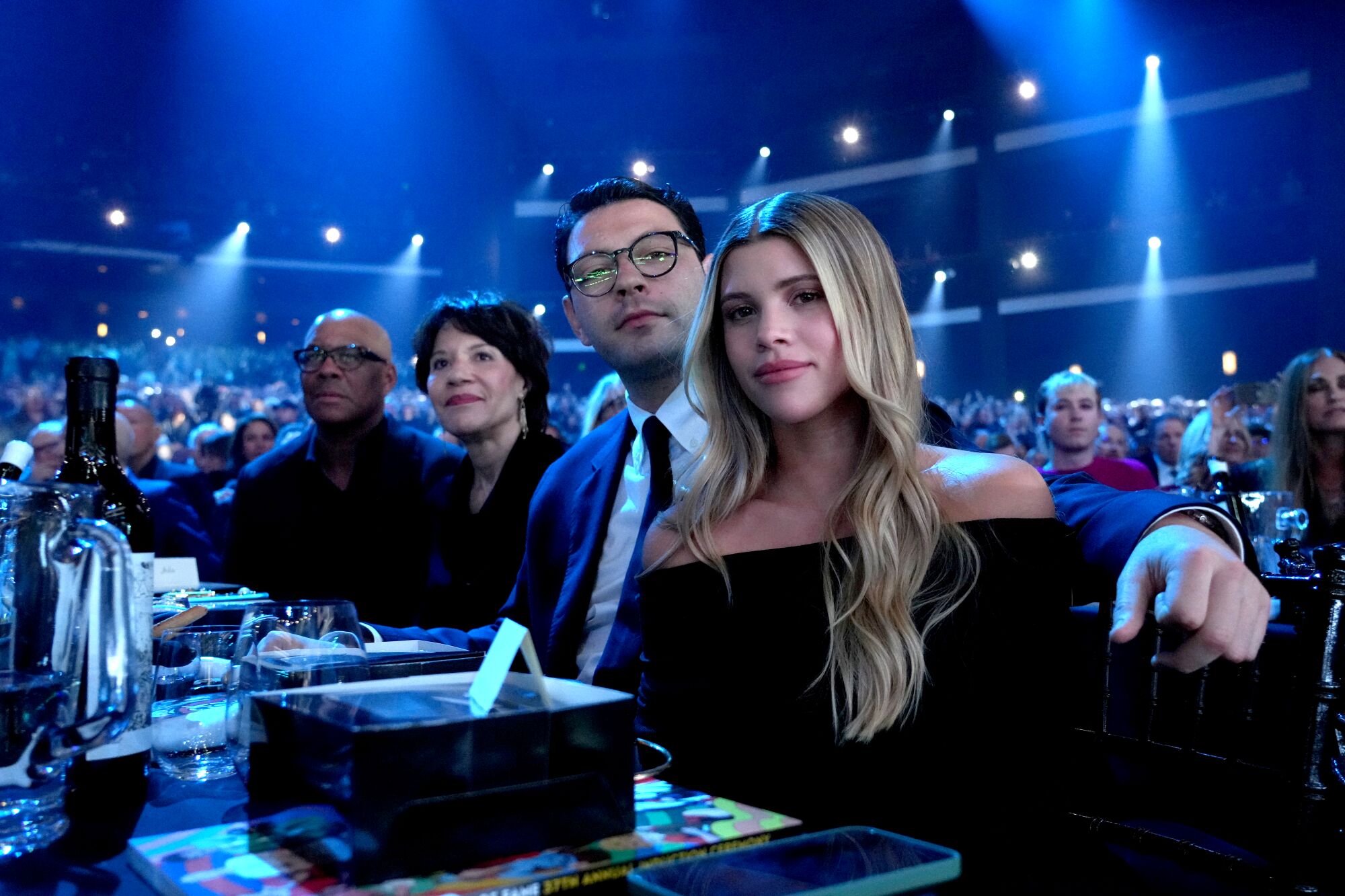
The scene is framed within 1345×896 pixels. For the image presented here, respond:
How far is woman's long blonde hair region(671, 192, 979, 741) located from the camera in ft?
3.56

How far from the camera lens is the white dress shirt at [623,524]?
1736 mm

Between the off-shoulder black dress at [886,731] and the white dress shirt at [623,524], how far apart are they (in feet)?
1.67

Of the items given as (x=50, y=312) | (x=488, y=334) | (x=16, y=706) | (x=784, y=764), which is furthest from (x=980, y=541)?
(x=50, y=312)

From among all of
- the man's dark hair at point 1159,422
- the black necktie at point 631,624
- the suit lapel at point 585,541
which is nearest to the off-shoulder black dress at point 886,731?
the black necktie at point 631,624

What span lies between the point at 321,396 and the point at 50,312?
18.2 feet

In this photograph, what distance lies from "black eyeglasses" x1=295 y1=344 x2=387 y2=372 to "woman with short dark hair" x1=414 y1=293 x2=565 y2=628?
35 centimetres

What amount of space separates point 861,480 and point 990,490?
16cm

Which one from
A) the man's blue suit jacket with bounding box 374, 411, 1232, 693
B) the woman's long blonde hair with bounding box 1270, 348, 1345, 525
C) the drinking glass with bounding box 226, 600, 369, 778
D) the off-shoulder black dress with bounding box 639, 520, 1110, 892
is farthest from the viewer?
the woman's long blonde hair with bounding box 1270, 348, 1345, 525

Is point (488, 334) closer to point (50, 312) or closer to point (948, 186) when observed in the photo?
point (50, 312)

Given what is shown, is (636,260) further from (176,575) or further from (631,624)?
(176,575)

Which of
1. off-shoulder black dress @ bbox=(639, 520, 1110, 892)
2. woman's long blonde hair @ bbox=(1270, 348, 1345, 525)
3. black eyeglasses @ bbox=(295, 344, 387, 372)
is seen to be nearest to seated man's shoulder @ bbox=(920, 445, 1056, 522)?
off-shoulder black dress @ bbox=(639, 520, 1110, 892)

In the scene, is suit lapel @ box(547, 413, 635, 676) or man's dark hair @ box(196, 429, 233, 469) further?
man's dark hair @ box(196, 429, 233, 469)

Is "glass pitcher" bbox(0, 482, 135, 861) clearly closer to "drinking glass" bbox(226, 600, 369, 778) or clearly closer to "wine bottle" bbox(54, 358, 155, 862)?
"wine bottle" bbox(54, 358, 155, 862)

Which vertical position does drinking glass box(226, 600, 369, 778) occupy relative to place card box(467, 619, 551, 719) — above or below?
below
